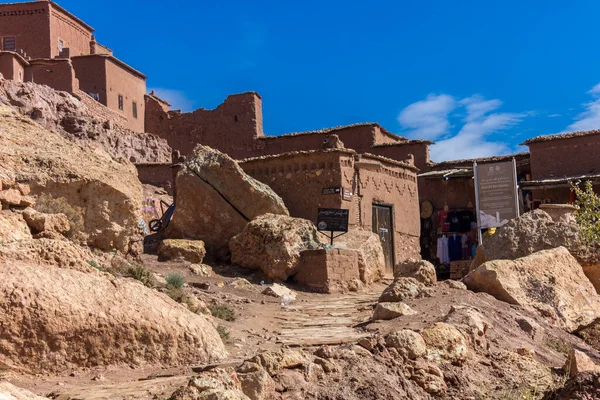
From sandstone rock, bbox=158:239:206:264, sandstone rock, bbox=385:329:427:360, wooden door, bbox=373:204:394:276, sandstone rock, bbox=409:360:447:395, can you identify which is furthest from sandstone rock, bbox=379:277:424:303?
wooden door, bbox=373:204:394:276

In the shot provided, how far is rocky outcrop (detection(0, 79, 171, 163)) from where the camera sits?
89.6 feet

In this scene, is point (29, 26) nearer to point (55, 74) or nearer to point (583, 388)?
point (55, 74)

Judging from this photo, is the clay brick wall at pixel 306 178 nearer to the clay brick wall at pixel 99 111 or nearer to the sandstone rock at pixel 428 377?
the sandstone rock at pixel 428 377

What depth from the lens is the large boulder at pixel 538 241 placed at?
1152 cm

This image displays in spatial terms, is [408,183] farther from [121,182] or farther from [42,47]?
[42,47]

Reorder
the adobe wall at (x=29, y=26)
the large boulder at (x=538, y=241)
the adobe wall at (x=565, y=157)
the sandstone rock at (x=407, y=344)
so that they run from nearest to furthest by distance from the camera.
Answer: the sandstone rock at (x=407, y=344) < the large boulder at (x=538, y=241) < the adobe wall at (x=565, y=157) < the adobe wall at (x=29, y=26)

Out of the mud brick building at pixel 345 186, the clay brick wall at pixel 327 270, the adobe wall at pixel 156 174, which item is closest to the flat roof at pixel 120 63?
the adobe wall at pixel 156 174

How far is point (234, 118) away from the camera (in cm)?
2817

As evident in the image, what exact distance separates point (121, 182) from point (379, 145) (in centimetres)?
1607

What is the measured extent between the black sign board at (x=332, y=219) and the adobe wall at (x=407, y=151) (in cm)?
920

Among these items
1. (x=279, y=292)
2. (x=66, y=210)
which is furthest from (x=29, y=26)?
(x=66, y=210)

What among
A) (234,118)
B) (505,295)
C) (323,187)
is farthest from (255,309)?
(234,118)

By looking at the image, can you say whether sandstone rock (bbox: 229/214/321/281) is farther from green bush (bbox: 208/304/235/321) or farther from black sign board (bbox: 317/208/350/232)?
green bush (bbox: 208/304/235/321)

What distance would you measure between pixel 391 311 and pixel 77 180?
4.40 metres
